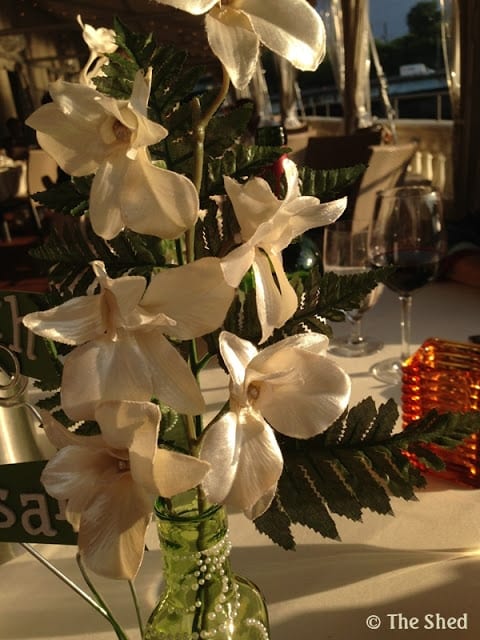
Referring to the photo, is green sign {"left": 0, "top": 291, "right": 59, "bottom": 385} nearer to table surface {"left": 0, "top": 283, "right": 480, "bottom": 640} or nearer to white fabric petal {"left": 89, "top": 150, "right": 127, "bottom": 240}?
white fabric petal {"left": 89, "top": 150, "right": 127, "bottom": 240}

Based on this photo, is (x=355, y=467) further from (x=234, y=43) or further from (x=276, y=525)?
(x=234, y=43)

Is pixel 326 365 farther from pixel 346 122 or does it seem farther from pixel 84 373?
pixel 346 122

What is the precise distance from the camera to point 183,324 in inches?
12.2

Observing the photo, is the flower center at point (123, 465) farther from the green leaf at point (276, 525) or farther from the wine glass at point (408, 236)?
the wine glass at point (408, 236)

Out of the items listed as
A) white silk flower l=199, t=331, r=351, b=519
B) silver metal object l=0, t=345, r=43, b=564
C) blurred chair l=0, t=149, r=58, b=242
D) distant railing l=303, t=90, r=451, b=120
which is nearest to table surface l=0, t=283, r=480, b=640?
silver metal object l=0, t=345, r=43, b=564

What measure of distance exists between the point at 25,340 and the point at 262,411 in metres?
0.23

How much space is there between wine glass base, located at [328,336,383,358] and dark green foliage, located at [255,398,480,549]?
71cm

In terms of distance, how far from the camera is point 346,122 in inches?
226

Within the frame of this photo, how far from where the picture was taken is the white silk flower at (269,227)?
1.05 feet

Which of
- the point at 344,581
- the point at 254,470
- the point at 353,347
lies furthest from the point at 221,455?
the point at 353,347

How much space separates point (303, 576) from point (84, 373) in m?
0.43

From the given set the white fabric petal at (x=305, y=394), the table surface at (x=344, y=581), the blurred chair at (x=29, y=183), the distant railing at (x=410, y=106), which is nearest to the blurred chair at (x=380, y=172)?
the blurred chair at (x=29, y=183)

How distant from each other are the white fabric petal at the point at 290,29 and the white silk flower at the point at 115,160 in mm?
67

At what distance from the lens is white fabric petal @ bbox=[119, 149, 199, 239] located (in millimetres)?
298
